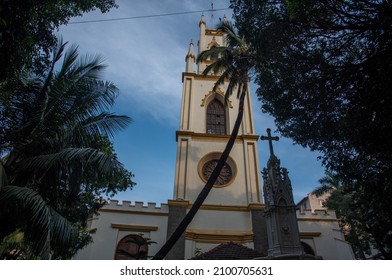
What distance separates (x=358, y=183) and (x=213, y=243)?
8256 millimetres

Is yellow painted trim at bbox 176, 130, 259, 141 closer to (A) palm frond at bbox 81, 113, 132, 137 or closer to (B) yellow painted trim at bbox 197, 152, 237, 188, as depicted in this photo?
(B) yellow painted trim at bbox 197, 152, 237, 188

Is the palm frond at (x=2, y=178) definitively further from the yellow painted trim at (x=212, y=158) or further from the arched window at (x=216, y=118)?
→ the arched window at (x=216, y=118)

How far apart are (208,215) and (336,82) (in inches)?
374

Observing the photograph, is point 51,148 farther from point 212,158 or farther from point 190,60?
point 190,60

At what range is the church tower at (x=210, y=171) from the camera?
13828mm

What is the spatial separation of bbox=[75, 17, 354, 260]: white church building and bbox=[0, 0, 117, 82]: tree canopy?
8.68 m

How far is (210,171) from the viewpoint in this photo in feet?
54.9

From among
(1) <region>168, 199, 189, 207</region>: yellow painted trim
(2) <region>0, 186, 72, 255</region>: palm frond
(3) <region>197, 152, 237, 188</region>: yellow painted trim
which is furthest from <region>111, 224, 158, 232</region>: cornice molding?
(2) <region>0, 186, 72, 255</region>: palm frond

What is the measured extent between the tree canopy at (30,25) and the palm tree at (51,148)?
0.57 m

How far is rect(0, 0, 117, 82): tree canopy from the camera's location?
5.34m

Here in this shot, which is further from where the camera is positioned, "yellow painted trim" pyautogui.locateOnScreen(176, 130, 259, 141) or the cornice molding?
"yellow painted trim" pyautogui.locateOnScreen(176, 130, 259, 141)

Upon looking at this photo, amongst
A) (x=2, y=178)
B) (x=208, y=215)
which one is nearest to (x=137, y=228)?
(x=208, y=215)

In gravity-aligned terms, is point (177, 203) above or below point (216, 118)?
below

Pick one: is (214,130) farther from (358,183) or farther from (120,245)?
(358,183)
